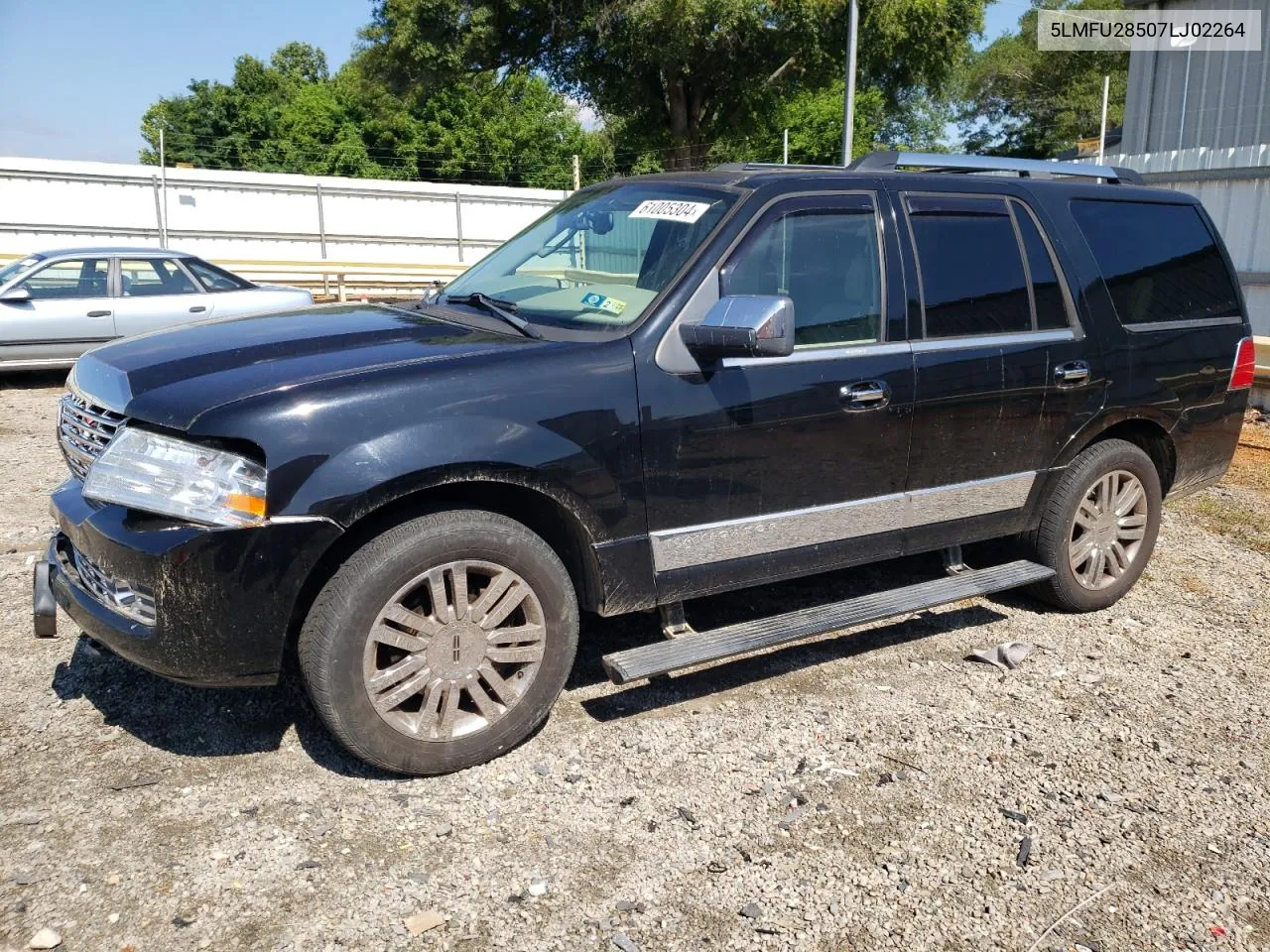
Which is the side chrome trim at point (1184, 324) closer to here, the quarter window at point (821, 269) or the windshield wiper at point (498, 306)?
the quarter window at point (821, 269)

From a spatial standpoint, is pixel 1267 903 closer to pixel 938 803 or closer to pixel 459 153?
pixel 938 803

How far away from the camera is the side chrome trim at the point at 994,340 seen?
4.27 meters

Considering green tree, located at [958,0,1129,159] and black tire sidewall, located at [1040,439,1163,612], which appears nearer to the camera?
black tire sidewall, located at [1040,439,1163,612]

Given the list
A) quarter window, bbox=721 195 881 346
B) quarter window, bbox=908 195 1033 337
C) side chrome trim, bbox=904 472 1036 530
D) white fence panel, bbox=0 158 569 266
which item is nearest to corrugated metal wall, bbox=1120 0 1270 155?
white fence panel, bbox=0 158 569 266

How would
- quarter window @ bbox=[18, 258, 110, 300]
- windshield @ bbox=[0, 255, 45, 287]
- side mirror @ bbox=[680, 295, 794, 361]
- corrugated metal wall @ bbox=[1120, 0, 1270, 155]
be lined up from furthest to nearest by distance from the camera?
corrugated metal wall @ bbox=[1120, 0, 1270, 155] < quarter window @ bbox=[18, 258, 110, 300] < windshield @ bbox=[0, 255, 45, 287] < side mirror @ bbox=[680, 295, 794, 361]

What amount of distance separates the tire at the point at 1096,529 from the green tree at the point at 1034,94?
58.5m

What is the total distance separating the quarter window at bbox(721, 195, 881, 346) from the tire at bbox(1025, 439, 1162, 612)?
145 cm

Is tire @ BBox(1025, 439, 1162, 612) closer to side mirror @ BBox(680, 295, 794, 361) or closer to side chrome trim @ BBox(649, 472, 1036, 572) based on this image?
side chrome trim @ BBox(649, 472, 1036, 572)

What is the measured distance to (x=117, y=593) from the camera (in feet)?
10.7

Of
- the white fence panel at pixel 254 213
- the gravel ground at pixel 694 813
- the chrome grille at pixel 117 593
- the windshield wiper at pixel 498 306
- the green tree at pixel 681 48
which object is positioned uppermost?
the green tree at pixel 681 48

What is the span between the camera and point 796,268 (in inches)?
159

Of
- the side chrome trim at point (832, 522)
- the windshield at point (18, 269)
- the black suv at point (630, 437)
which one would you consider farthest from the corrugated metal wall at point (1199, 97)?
the windshield at point (18, 269)

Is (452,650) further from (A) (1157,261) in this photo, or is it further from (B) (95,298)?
(B) (95,298)

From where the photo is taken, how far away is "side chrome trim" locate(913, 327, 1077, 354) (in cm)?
427
